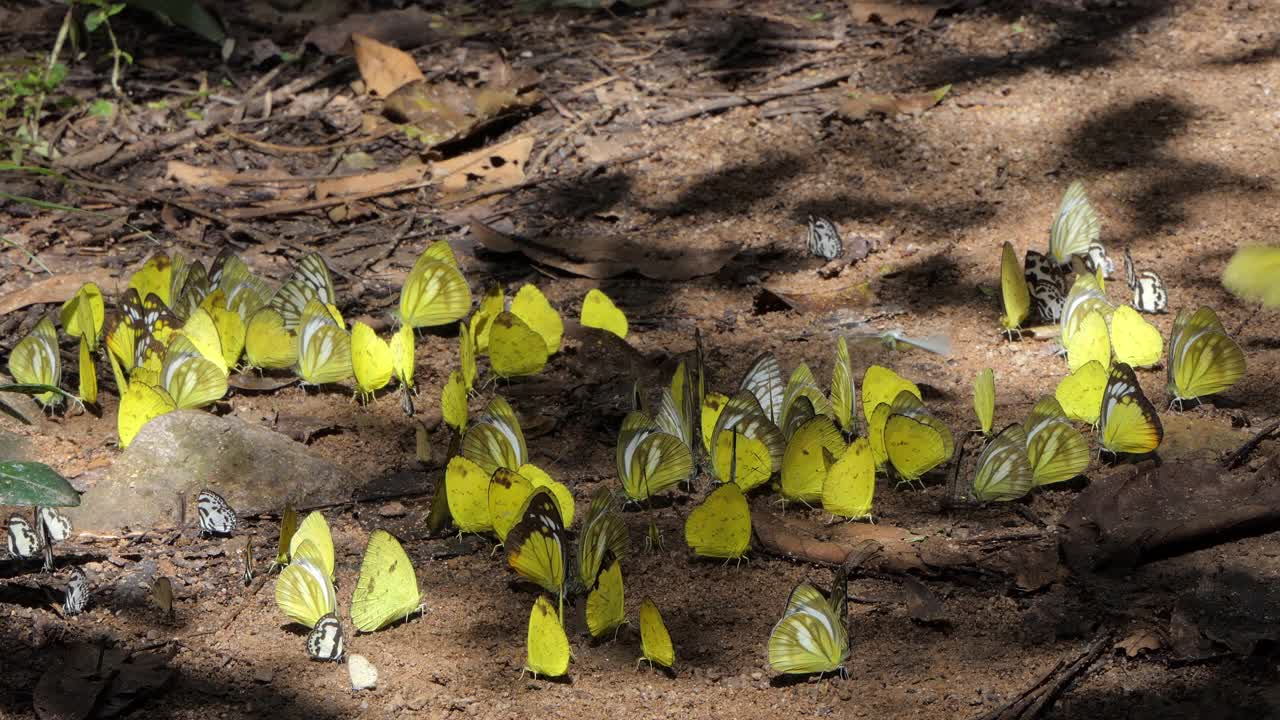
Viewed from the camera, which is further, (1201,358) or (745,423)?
(1201,358)

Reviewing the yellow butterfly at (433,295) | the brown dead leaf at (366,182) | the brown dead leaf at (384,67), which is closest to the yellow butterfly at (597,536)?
the yellow butterfly at (433,295)

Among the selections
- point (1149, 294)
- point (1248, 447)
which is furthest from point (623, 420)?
point (1149, 294)

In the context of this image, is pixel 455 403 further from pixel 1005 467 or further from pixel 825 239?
pixel 825 239

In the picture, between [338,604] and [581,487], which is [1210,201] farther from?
[338,604]

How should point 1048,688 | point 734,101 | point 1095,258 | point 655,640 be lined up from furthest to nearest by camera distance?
point 734,101, point 1095,258, point 655,640, point 1048,688

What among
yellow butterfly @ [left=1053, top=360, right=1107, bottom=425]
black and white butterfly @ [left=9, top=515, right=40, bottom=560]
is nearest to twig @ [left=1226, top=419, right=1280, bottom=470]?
yellow butterfly @ [left=1053, top=360, right=1107, bottom=425]

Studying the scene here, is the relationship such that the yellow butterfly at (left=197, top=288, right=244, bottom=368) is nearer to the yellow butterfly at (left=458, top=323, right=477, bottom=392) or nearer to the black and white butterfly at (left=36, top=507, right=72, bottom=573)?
the yellow butterfly at (left=458, top=323, right=477, bottom=392)
